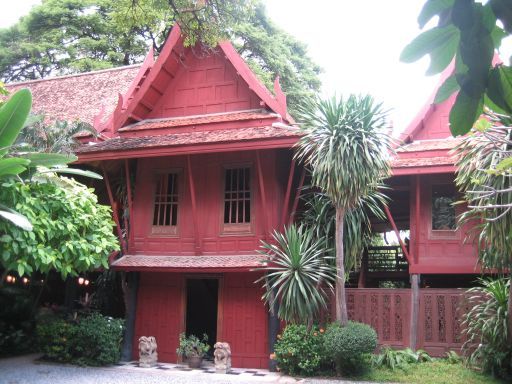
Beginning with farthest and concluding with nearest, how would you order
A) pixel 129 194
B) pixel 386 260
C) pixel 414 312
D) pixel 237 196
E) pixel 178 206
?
pixel 386 260 < pixel 178 206 < pixel 129 194 < pixel 237 196 < pixel 414 312

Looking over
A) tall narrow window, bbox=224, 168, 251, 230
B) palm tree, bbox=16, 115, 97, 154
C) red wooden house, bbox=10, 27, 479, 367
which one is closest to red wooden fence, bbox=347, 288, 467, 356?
red wooden house, bbox=10, 27, 479, 367

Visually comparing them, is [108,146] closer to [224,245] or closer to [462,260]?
[224,245]

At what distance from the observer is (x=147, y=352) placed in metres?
11.3

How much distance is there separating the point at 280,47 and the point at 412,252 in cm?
1273

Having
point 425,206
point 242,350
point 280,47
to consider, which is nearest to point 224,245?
point 242,350

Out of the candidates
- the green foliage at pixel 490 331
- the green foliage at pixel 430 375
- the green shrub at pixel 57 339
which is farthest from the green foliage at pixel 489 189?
the green shrub at pixel 57 339

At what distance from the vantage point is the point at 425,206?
Answer: 11.3 meters

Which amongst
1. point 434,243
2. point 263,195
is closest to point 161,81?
point 263,195

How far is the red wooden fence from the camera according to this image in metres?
10.3

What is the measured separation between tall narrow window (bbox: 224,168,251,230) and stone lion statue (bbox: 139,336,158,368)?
312 centimetres

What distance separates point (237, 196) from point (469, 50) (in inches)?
427

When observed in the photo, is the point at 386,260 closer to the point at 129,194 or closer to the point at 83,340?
the point at 129,194

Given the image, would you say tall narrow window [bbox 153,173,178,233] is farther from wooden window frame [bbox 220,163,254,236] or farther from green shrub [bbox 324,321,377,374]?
green shrub [bbox 324,321,377,374]

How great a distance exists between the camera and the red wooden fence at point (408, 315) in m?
10.3
